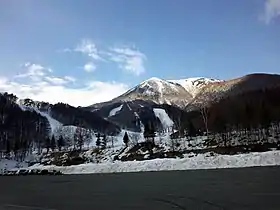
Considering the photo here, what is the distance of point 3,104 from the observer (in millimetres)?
188875

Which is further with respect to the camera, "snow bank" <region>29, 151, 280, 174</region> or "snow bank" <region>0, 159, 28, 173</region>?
"snow bank" <region>0, 159, 28, 173</region>

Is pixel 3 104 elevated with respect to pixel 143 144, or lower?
elevated

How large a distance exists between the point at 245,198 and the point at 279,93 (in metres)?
150

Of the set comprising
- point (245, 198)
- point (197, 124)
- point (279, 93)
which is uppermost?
point (279, 93)

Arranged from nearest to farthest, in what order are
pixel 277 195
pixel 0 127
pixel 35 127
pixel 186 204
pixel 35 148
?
pixel 186 204
pixel 277 195
pixel 35 148
pixel 0 127
pixel 35 127

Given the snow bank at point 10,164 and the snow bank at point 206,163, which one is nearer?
the snow bank at point 206,163

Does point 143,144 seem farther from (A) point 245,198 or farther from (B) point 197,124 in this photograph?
(A) point 245,198

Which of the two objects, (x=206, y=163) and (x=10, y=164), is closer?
(x=206, y=163)

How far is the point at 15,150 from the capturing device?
122 meters

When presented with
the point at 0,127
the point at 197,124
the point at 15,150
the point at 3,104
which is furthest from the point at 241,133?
the point at 3,104

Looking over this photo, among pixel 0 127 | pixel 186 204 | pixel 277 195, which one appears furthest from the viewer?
pixel 0 127

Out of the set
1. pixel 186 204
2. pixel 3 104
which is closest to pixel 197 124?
pixel 3 104

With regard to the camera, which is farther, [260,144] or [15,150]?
[15,150]

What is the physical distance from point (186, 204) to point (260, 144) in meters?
63.7
